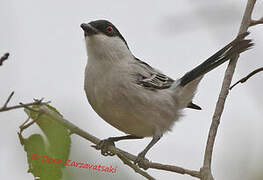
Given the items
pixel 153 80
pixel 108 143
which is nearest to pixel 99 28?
pixel 153 80

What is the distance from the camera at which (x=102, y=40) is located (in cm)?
423

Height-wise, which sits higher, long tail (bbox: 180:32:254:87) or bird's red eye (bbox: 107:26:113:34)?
bird's red eye (bbox: 107:26:113:34)

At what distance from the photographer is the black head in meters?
4.07

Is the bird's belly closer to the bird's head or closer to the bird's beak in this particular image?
the bird's head

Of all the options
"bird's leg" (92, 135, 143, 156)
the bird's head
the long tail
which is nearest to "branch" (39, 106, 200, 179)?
"bird's leg" (92, 135, 143, 156)

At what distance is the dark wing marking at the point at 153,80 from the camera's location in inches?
169

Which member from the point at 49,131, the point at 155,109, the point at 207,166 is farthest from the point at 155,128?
the point at 49,131

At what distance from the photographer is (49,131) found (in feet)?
6.38

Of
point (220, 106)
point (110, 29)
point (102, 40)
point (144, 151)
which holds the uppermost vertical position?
point (110, 29)

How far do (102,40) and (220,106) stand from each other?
1.75 meters

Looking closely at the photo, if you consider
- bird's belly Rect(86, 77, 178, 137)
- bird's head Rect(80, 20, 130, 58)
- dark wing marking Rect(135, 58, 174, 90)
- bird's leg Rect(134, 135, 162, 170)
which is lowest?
bird's leg Rect(134, 135, 162, 170)

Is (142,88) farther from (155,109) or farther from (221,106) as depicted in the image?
(221,106)

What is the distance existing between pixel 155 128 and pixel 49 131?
2328mm

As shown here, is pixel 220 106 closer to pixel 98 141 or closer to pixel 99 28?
pixel 98 141
